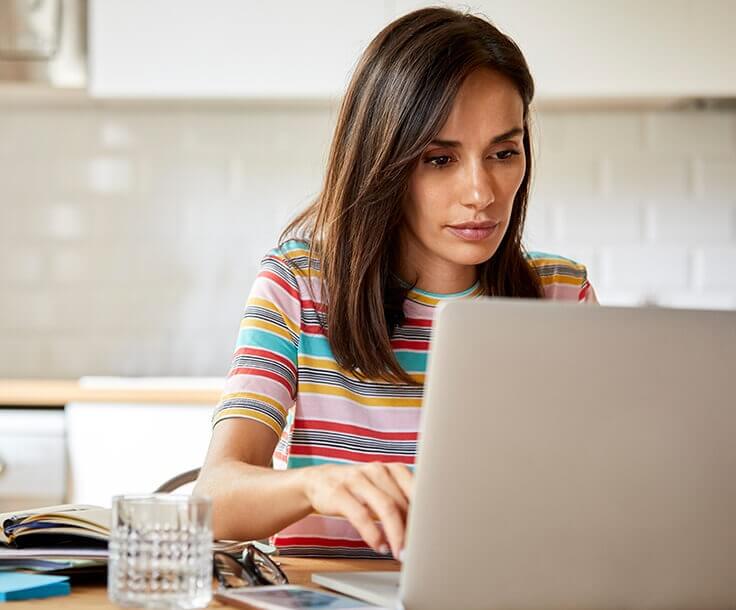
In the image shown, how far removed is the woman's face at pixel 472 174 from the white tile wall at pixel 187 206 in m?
1.60

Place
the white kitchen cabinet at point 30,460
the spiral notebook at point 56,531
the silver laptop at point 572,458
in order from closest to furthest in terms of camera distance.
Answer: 1. the silver laptop at point 572,458
2. the spiral notebook at point 56,531
3. the white kitchen cabinet at point 30,460

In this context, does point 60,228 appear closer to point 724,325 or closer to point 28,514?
point 28,514

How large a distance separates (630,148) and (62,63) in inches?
62.5

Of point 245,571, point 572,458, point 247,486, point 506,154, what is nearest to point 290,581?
point 245,571

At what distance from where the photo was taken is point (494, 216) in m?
1.58

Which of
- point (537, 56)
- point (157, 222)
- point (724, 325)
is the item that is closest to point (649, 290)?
point (537, 56)

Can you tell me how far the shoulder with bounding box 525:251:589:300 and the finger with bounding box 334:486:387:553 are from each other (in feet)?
2.90

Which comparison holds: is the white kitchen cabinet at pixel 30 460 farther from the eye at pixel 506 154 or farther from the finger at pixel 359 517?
the finger at pixel 359 517

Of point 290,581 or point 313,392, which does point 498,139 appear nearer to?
point 313,392

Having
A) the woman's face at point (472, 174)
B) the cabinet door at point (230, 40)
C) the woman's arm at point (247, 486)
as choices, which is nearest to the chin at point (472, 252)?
Result: the woman's face at point (472, 174)

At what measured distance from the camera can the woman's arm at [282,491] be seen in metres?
0.97

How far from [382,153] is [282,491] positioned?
1.91 ft

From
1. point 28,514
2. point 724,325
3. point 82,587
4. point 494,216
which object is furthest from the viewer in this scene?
point 494,216

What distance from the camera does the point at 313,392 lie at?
158cm
